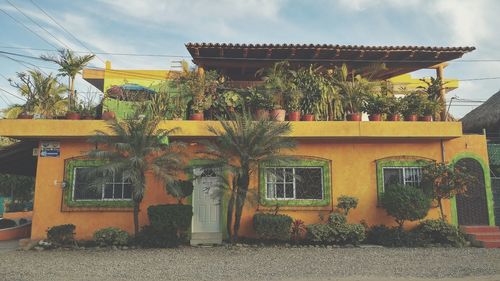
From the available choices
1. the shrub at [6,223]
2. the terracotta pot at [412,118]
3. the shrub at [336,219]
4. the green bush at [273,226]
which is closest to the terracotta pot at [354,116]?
the terracotta pot at [412,118]

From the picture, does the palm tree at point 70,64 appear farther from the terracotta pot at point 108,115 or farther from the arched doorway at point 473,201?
the arched doorway at point 473,201

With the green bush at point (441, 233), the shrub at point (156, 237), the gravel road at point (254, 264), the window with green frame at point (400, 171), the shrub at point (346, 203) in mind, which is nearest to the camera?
the gravel road at point (254, 264)

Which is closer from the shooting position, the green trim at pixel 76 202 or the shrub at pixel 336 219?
the shrub at pixel 336 219

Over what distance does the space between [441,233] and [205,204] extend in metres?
6.72

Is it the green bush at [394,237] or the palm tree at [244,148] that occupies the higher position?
the palm tree at [244,148]

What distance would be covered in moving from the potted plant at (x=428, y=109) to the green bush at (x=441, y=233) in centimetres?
306

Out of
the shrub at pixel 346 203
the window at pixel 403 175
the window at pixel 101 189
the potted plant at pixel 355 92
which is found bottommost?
the shrub at pixel 346 203

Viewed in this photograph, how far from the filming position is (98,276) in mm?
7914

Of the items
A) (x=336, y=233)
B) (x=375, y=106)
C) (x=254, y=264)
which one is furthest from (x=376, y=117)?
(x=254, y=264)

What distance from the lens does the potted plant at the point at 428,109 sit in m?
12.7

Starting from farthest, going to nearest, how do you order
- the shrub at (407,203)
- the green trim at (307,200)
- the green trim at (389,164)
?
the green trim at (389,164) < the green trim at (307,200) < the shrub at (407,203)

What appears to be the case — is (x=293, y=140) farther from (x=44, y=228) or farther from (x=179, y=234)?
(x=44, y=228)

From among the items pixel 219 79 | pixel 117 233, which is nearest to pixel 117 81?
A: pixel 219 79

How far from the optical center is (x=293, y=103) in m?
12.4
